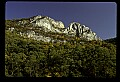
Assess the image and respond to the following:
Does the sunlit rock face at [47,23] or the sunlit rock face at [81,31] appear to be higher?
the sunlit rock face at [47,23]

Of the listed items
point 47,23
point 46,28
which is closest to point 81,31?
point 46,28

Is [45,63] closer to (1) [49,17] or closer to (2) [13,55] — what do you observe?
(2) [13,55]

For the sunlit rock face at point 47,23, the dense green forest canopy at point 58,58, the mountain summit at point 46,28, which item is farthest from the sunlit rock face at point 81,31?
the sunlit rock face at point 47,23

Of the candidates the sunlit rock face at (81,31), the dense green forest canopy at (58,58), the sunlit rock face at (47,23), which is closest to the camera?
the dense green forest canopy at (58,58)

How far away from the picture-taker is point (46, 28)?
480 inches

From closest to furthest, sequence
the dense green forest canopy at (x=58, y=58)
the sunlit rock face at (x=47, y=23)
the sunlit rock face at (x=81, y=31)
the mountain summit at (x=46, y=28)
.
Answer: the dense green forest canopy at (x=58, y=58)
the sunlit rock face at (x=81, y=31)
the mountain summit at (x=46, y=28)
the sunlit rock face at (x=47, y=23)

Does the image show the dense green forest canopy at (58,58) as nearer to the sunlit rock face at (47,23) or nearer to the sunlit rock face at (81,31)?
the sunlit rock face at (81,31)

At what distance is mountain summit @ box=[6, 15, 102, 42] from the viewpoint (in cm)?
1093

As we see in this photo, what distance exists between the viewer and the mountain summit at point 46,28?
35.9 feet

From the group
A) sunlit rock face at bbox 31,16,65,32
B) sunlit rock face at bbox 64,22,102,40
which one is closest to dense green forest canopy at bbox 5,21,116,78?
sunlit rock face at bbox 64,22,102,40

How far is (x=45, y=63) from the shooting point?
991cm

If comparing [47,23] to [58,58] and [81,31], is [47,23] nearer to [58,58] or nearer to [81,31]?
[81,31]

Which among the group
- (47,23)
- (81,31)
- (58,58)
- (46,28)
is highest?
(47,23)

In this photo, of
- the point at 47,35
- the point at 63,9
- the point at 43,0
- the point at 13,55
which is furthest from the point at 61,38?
the point at 43,0
